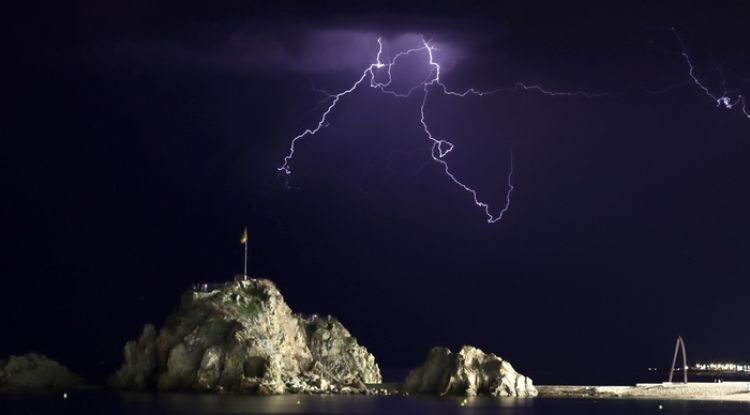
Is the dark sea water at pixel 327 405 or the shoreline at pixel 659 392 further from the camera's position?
the shoreline at pixel 659 392

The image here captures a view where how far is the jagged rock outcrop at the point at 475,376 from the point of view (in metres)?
124

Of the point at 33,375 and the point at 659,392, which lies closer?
the point at 33,375

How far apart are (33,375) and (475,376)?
157ft

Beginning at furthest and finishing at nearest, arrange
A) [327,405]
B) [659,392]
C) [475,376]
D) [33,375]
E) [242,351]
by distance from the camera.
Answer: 1. [659,392]
2. [33,375]
3. [475,376]
4. [242,351]
5. [327,405]

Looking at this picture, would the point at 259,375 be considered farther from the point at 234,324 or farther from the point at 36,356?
the point at 36,356

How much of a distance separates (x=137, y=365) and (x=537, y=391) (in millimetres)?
43408

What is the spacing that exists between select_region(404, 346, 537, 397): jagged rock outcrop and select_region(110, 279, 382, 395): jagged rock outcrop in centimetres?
1029

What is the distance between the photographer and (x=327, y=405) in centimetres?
10631

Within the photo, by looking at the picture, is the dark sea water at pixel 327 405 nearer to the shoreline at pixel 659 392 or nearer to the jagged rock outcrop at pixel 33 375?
the shoreline at pixel 659 392

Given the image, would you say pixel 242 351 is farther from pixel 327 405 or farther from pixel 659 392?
pixel 659 392

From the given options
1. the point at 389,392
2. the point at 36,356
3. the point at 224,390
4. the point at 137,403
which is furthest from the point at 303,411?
the point at 36,356

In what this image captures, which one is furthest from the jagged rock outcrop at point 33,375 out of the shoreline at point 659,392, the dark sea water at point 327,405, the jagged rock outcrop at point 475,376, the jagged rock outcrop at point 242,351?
the shoreline at point 659,392

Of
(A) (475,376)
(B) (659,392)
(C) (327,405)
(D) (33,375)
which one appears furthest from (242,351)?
(B) (659,392)

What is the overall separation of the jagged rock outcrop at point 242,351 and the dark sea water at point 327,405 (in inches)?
218
